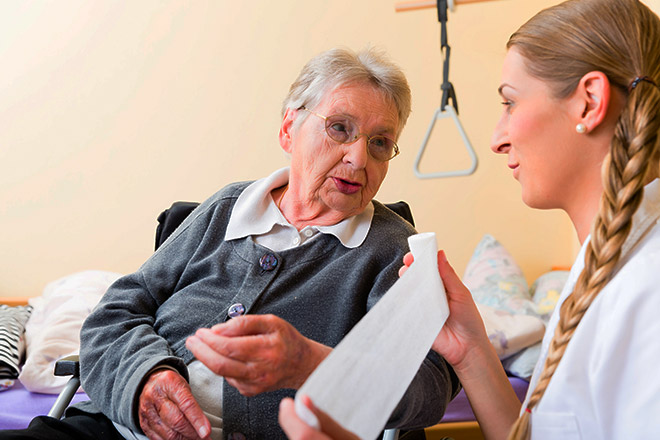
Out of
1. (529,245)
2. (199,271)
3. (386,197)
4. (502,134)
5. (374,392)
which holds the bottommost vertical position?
(529,245)

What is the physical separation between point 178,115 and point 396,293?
2538mm

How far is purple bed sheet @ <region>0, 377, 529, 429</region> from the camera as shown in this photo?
5.91 ft

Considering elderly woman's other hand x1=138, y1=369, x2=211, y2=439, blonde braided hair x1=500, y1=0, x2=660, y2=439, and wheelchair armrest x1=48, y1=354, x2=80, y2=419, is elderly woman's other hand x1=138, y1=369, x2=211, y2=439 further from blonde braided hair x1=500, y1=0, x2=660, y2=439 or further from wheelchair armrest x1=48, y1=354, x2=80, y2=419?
blonde braided hair x1=500, y1=0, x2=660, y2=439

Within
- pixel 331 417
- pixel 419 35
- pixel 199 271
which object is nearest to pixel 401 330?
pixel 331 417

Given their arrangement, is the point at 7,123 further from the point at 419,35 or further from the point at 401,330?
the point at 401,330

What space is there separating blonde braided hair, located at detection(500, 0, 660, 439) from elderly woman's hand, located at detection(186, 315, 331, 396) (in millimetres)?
363

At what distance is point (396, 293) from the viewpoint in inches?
34.4

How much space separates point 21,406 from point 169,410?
981 millimetres

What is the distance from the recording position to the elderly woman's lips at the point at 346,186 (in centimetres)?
148

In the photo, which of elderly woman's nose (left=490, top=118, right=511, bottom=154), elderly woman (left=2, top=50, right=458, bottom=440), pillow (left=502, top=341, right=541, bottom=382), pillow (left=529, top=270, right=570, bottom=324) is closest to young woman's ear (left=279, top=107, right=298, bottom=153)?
elderly woman (left=2, top=50, right=458, bottom=440)

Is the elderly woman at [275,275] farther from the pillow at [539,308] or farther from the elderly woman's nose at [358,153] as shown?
the pillow at [539,308]

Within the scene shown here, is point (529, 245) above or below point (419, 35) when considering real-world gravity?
below

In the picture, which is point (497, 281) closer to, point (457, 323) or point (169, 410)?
point (457, 323)

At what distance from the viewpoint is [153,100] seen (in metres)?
3.17
